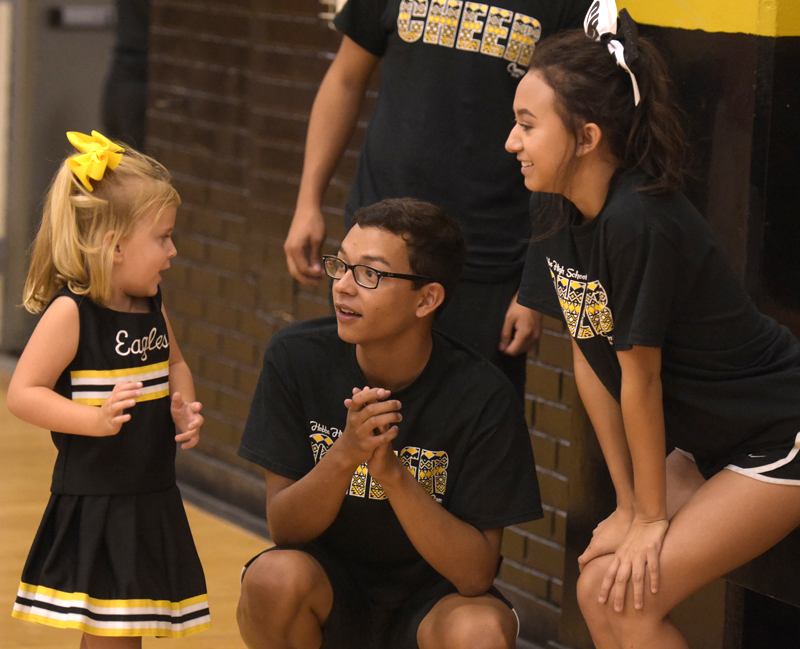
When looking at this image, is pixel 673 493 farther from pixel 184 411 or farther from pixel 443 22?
pixel 443 22

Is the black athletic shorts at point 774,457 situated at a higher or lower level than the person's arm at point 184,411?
higher

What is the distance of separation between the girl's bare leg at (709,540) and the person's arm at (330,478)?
1.64 ft

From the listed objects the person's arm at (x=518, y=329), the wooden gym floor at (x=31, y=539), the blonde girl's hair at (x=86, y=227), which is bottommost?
the wooden gym floor at (x=31, y=539)

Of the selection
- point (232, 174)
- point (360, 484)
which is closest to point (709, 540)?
point (360, 484)

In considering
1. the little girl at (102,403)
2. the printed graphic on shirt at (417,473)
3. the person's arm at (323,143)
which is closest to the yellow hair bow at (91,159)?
the little girl at (102,403)

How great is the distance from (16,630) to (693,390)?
189 centimetres

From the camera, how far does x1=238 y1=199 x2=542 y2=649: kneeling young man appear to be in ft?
7.32

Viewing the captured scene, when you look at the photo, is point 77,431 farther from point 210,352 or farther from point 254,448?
point 210,352

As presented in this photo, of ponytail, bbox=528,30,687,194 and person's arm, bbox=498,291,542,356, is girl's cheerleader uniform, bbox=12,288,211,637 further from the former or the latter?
ponytail, bbox=528,30,687,194

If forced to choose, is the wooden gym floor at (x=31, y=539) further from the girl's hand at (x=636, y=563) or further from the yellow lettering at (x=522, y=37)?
the yellow lettering at (x=522, y=37)

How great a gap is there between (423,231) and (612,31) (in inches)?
20.5

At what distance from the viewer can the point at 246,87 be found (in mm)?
4113

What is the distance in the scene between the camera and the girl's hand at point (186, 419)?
89.2 inches

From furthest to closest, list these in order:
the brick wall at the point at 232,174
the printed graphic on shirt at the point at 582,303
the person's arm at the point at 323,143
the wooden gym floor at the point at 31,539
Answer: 1. the brick wall at the point at 232,174
2. the wooden gym floor at the point at 31,539
3. the person's arm at the point at 323,143
4. the printed graphic on shirt at the point at 582,303
